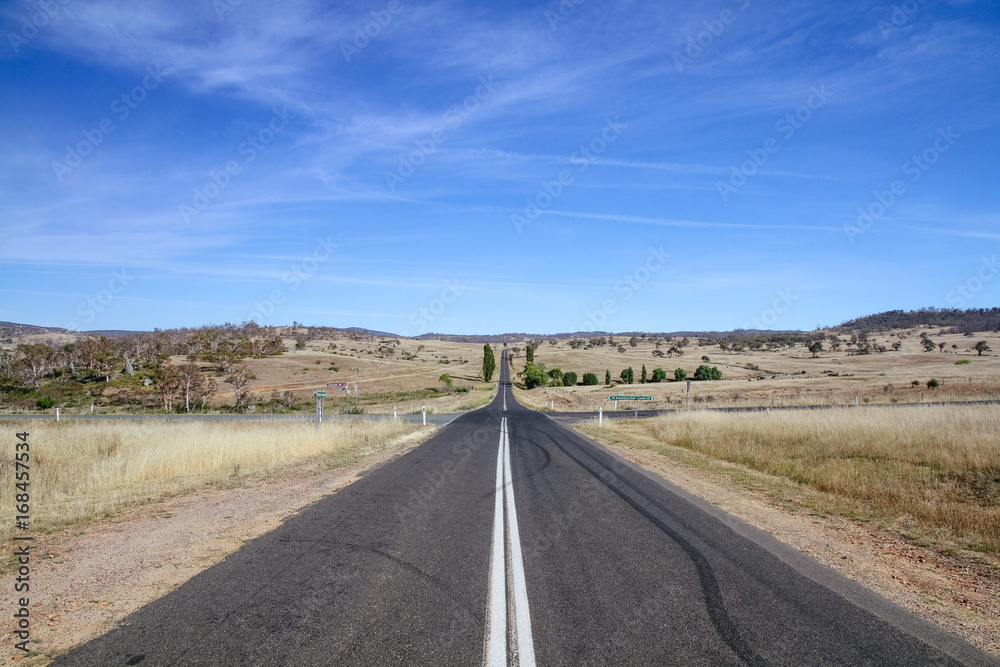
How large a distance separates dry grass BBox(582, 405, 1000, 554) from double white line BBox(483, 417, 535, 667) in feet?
18.4

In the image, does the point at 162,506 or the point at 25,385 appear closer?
the point at 162,506

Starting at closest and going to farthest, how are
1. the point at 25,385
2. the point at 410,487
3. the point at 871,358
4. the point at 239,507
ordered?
the point at 239,507
the point at 410,487
the point at 25,385
the point at 871,358

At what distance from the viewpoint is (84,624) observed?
4.59 metres

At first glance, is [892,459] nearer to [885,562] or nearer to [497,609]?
[885,562]

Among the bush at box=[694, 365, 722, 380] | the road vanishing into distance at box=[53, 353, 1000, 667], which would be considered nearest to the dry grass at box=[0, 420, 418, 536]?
the road vanishing into distance at box=[53, 353, 1000, 667]

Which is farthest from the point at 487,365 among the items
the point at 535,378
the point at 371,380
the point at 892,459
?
the point at 892,459

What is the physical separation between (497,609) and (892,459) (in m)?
11.6

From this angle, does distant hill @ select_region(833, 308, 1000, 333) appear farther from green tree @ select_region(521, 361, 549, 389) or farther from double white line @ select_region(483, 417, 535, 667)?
double white line @ select_region(483, 417, 535, 667)

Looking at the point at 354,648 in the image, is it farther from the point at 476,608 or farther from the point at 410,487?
the point at 410,487

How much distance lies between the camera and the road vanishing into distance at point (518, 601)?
13.5 ft

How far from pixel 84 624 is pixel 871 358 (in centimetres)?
9844

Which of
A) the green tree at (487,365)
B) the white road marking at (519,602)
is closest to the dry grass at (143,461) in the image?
the white road marking at (519,602)

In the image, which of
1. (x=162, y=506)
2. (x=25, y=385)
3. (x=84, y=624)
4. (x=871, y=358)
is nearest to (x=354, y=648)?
(x=84, y=624)

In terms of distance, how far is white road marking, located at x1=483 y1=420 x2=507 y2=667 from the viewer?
402cm
